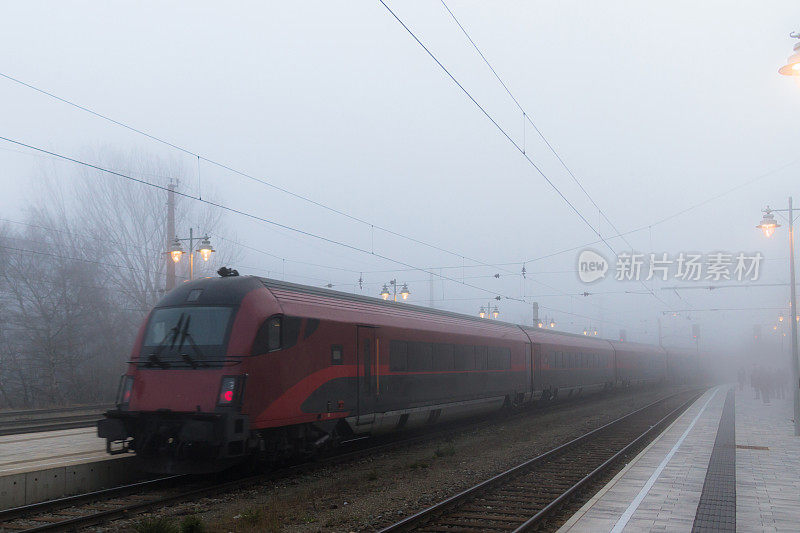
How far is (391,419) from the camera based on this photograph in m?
15.2

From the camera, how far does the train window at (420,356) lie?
16047 mm

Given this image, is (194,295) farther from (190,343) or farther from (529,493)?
(529,493)

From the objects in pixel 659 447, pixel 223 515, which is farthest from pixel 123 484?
pixel 659 447

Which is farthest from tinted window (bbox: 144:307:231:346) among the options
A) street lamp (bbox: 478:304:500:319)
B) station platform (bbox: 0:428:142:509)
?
street lamp (bbox: 478:304:500:319)

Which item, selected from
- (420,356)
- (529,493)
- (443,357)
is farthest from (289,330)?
(443,357)

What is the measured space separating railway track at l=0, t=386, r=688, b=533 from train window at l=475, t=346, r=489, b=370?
692cm

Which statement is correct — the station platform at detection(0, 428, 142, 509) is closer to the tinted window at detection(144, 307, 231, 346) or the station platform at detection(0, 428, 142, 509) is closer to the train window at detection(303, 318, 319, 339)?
the tinted window at detection(144, 307, 231, 346)

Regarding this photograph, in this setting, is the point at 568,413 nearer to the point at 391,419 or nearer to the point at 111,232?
the point at 391,419

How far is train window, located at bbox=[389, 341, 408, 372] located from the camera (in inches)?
596

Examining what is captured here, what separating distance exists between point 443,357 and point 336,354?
538 centimetres

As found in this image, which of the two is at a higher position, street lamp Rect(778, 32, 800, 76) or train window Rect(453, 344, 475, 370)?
street lamp Rect(778, 32, 800, 76)

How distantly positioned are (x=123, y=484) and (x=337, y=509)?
13.3 ft

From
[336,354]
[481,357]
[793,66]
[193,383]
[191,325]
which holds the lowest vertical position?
[481,357]

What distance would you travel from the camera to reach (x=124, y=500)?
986cm
